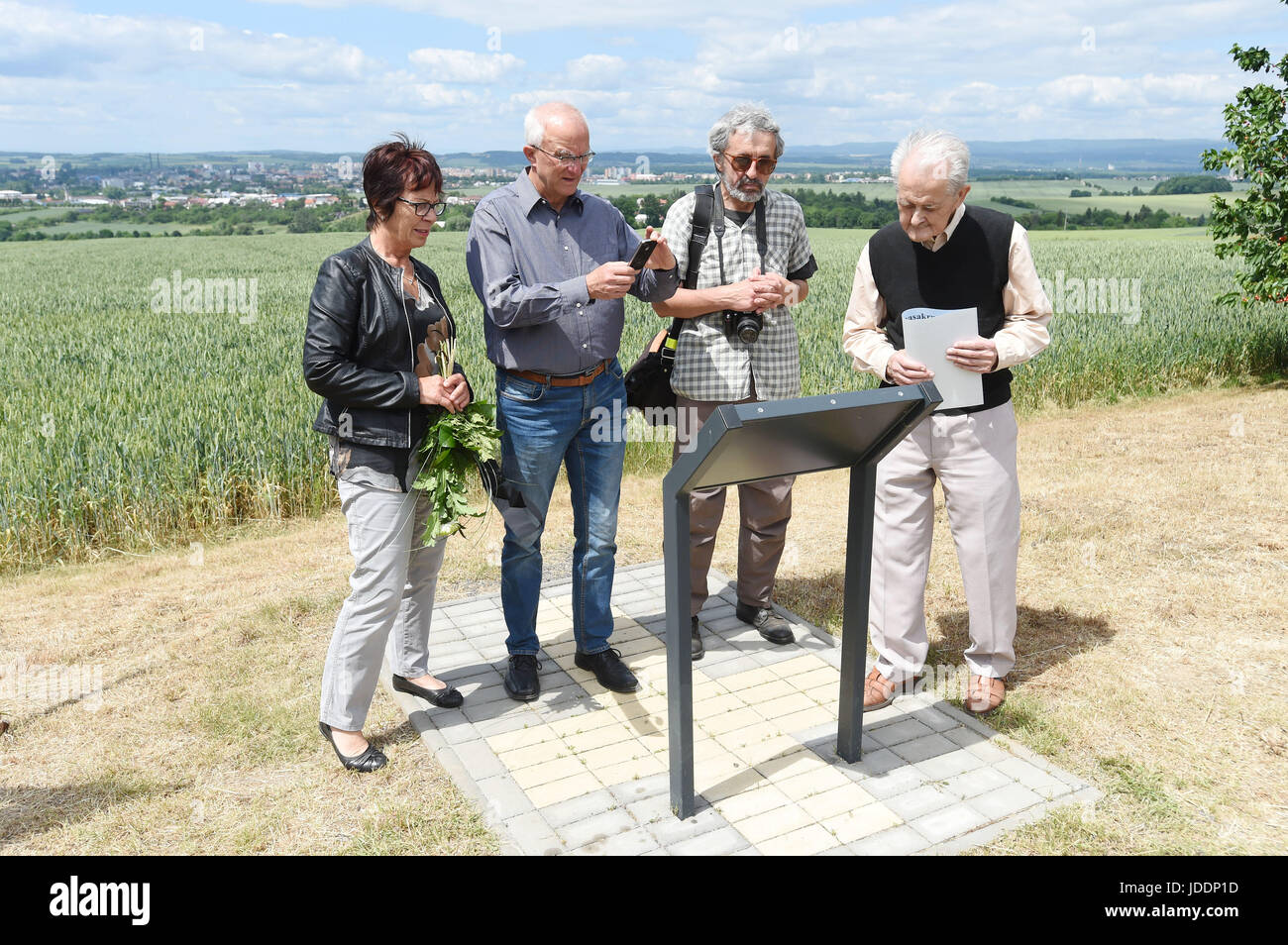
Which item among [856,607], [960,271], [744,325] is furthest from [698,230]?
[856,607]

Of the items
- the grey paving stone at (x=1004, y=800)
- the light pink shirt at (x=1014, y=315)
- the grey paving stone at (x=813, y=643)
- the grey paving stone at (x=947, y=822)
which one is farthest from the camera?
the grey paving stone at (x=813, y=643)

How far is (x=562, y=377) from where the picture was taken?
3910 mm

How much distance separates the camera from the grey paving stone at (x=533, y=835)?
310 centimetres

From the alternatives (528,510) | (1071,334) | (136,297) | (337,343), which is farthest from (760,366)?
(136,297)

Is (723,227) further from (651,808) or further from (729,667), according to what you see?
(651,808)

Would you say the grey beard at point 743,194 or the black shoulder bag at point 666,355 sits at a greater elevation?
the grey beard at point 743,194

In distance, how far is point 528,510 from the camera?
4031 mm

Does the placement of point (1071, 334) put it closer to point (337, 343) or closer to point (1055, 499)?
point (1055, 499)

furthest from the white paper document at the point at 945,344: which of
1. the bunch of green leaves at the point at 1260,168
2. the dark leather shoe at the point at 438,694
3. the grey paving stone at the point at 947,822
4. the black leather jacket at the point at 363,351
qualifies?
the bunch of green leaves at the point at 1260,168

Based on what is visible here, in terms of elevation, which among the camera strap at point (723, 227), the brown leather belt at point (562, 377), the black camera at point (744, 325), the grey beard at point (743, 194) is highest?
the grey beard at point (743, 194)

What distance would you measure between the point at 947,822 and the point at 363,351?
2.56 m

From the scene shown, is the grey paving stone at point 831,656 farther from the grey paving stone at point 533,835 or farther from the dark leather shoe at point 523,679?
the grey paving stone at point 533,835

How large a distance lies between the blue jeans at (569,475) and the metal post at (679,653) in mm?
1014

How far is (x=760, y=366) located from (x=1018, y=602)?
208 cm
